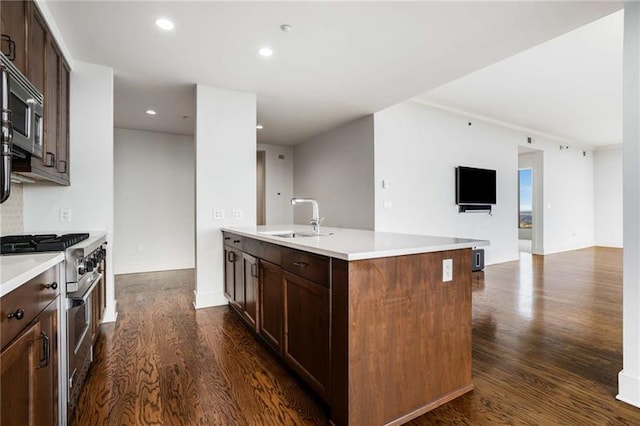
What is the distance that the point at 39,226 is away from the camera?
283 cm

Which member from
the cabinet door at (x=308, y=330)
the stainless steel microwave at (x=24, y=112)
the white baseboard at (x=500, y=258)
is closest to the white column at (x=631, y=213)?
the cabinet door at (x=308, y=330)

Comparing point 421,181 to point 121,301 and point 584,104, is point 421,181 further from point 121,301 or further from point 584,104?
point 121,301

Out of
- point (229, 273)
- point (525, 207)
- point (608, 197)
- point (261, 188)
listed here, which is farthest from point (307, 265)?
point (525, 207)

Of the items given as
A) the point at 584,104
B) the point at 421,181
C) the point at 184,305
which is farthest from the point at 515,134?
the point at 184,305

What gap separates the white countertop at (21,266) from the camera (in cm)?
93

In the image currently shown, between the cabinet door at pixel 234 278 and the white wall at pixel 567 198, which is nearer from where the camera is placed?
the cabinet door at pixel 234 278

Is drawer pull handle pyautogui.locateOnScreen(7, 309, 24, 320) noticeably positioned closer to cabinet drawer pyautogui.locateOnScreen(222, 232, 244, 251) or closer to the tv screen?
cabinet drawer pyautogui.locateOnScreen(222, 232, 244, 251)

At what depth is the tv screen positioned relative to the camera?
5.57 metres

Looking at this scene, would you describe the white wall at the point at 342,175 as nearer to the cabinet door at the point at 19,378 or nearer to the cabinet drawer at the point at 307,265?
the cabinet drawer at the point at 307,265

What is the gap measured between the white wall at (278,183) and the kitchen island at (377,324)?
4868 mm

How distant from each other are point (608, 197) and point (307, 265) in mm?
10384

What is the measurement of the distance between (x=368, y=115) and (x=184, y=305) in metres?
3.56

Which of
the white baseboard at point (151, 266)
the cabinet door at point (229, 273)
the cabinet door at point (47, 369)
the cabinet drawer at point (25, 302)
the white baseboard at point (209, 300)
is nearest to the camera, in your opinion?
the cabinet drawer at point (25, 302)

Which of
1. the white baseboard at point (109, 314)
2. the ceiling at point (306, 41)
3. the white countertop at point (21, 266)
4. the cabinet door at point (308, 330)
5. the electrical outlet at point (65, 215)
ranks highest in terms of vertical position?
the ceiling at point (306, 41)
